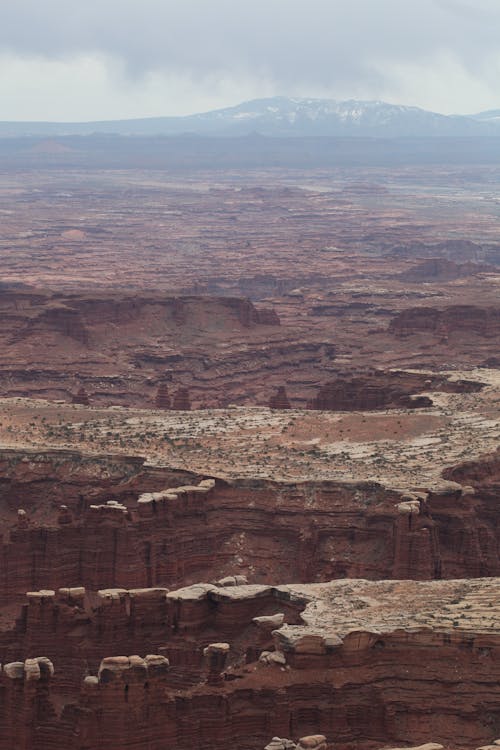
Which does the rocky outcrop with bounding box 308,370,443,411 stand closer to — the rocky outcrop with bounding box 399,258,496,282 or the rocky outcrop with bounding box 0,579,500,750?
the rocky outcrop with bounding box 0,579,500,750

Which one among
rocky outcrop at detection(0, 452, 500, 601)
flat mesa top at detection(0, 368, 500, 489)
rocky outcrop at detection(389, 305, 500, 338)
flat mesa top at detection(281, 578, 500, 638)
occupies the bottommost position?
rocky outcrop at detection(389, 305, 500, 338)

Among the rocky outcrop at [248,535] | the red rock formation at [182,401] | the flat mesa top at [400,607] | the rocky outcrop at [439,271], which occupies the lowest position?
the rocky outcrop at [439,271]

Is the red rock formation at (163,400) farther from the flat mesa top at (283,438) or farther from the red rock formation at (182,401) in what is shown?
the flat mesa top at (283,438)

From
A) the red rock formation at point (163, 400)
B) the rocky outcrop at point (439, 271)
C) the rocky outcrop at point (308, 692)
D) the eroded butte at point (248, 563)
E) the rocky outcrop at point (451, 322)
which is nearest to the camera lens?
the rocky outcrop at point (308, 692)

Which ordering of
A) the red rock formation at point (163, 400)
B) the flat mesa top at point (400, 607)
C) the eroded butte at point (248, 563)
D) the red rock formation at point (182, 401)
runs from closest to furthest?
the eroded butte at point (248, 563) < the flat mesa top at point (400, 607) < the red rock formation at point (182, 401) < the red rock formation at point (163, 400)

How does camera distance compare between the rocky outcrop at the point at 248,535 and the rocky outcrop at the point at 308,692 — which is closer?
the rocky outcrop at the point at 308,692

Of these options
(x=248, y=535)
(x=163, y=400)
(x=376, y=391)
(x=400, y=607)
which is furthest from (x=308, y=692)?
(x=163, y=400)

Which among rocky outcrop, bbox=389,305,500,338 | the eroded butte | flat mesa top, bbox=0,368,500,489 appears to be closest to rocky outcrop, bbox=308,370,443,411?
the eroded butte

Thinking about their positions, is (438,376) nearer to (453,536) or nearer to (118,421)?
(118,421)

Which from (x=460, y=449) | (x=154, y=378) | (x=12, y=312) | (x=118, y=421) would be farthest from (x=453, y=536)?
(x=12, y=312)

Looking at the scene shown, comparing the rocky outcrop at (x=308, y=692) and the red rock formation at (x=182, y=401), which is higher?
the rocky outcrop at (x=308, y=692)

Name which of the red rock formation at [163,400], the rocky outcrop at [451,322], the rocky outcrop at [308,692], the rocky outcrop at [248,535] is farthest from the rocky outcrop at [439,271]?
the rocky outcrop at [308,692]
